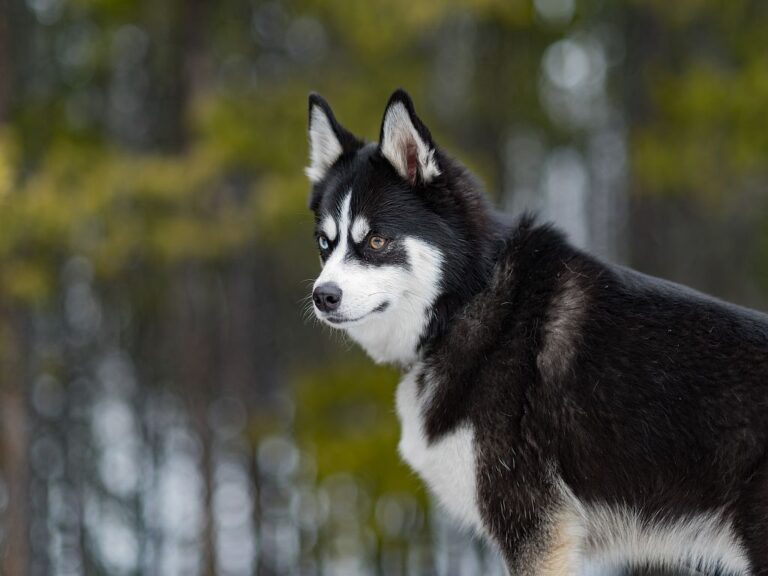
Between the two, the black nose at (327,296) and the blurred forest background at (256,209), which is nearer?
the black nose at (327,296)

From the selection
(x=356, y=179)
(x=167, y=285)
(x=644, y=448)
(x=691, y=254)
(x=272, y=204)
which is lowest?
(x=167, y=285)

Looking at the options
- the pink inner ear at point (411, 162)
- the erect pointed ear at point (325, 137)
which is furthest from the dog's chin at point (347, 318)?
the erect pointed ear at point (325, 137)

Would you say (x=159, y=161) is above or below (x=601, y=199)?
above

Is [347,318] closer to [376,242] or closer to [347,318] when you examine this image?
[347,318]

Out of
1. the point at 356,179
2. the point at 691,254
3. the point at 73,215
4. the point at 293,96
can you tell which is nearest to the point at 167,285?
the point at 293,96

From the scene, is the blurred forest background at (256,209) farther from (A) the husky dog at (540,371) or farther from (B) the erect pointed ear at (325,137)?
(A) the husky dog at (540,371)

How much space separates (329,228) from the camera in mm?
4023

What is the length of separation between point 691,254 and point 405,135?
11.8 m

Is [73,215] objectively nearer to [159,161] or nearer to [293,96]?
[159,161]

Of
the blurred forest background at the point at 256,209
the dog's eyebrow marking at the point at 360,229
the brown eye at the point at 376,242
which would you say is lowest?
the blurred forest background at the point at 256,209

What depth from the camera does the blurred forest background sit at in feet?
33.4

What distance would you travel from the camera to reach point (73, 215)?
9125 mm

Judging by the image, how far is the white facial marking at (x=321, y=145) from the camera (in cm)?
430

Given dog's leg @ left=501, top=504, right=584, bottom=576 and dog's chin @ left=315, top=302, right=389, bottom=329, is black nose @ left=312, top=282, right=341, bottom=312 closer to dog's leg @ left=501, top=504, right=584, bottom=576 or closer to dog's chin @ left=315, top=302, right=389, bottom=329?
dog's chin @ left=315, top=302, right=389, bottom=329
